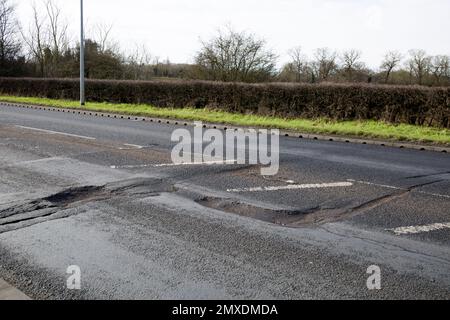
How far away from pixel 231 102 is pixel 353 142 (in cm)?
873

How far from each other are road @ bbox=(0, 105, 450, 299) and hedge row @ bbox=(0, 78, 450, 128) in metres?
6.21

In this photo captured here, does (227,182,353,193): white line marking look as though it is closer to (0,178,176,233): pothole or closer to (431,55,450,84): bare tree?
(0,178,176,233): pothole

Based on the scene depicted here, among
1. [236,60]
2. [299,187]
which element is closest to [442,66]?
[236,60]

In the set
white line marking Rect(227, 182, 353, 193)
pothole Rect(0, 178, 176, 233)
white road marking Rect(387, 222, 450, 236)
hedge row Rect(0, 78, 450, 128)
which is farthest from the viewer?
hedge row Rect(0, 78, 450, 128)

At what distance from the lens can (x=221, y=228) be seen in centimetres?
566

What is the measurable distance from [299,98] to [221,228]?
1418 centimetres

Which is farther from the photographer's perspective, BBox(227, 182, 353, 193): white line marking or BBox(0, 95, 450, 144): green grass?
BBox(0, 95, 450, 144): green grass

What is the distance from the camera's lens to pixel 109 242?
17.0ft

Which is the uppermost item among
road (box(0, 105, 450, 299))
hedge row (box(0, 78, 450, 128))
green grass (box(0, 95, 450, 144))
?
hedge row (box(0, 78, 450, 128))

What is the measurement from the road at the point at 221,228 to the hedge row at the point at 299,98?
621 cm

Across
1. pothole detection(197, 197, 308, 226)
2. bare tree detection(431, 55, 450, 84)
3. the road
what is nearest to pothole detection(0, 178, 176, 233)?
the road

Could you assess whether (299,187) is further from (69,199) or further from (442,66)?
(442,66)

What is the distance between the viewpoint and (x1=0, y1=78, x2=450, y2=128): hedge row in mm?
15891

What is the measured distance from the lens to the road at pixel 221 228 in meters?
4.20
